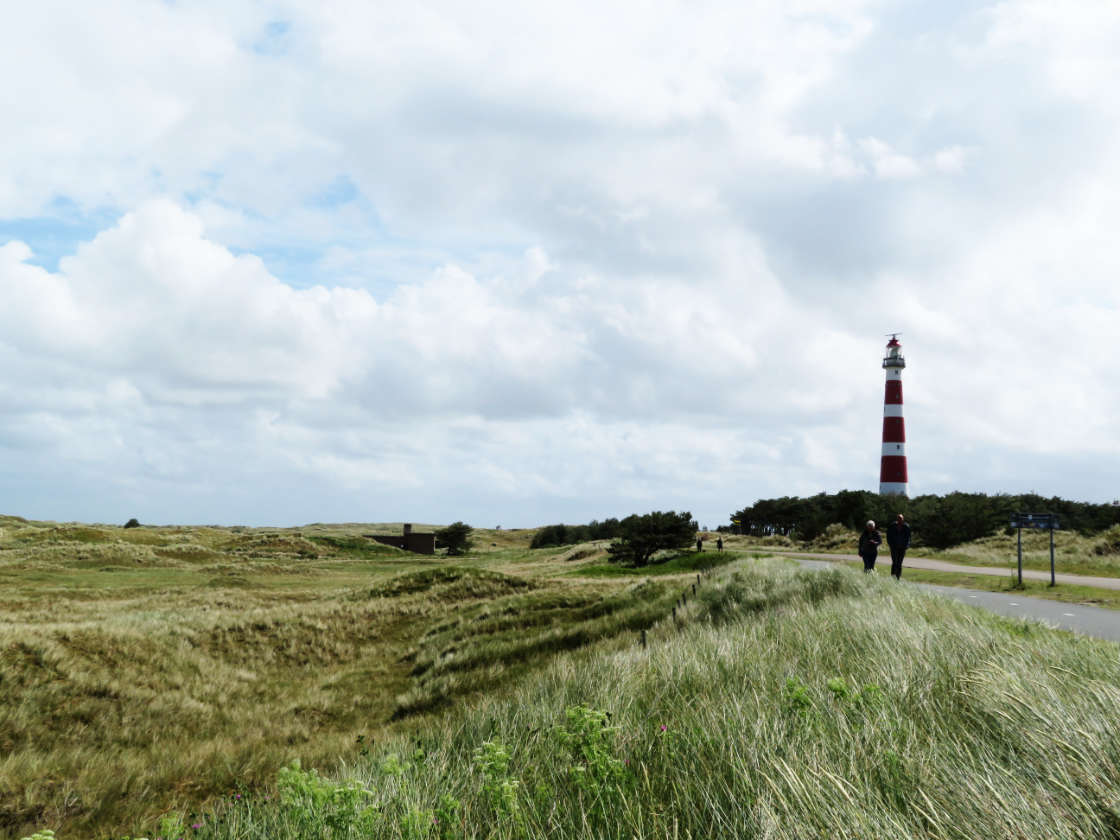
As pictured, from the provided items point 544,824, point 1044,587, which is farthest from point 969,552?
point 544,824

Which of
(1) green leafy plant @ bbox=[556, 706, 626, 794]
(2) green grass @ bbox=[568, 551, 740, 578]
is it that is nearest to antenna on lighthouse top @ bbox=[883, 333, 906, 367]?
(2) green grass @ bbox=[568, 551, 740, 578]

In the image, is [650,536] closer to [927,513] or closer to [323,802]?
[927,513]

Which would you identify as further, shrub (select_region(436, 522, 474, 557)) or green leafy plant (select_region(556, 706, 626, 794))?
shrub (select_region(436, 522, 474, 557))

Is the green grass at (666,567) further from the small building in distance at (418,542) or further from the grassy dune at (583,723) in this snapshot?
the small building in distance at (418,542)

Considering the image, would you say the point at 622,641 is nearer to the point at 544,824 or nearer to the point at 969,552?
the point at 544,824

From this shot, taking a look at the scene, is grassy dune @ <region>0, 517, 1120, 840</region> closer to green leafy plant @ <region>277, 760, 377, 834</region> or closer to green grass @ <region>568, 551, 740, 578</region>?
green leafy plant @ <region>277, 760, 377, 834</region>

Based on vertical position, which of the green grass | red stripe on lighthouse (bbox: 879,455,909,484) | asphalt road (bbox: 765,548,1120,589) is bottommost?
the green grass

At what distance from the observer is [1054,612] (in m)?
14.4

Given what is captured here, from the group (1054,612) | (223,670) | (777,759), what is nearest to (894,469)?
(1054,612)

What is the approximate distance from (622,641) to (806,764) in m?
8.79

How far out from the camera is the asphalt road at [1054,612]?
11531 mm

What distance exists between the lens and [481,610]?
22.4m

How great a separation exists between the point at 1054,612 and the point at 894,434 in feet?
186

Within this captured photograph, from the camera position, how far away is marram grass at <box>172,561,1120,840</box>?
9.02 feet
